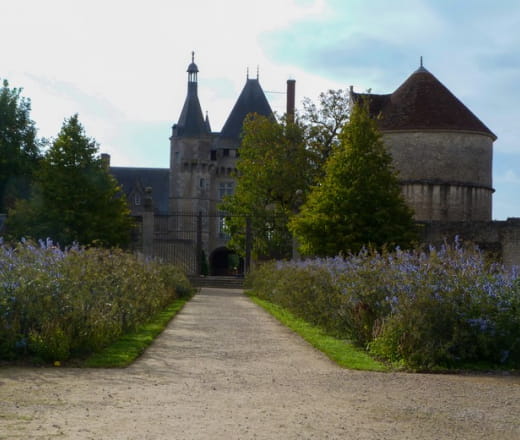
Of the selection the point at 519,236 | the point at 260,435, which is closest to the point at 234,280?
the point at 519,236

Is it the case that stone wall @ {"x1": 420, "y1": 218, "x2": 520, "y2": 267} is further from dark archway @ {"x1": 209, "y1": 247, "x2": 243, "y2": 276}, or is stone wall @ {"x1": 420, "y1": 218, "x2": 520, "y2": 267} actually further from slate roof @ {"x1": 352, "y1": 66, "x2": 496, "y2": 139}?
dark archway @ {"x1": 209, "y1": 247, "x2": 243, "y2": 276}

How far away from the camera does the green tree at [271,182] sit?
1416 inches

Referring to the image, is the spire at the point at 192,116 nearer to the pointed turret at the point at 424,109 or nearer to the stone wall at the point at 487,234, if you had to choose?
the pointed turret at the point at 424,109

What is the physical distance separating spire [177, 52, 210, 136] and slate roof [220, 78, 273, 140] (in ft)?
6.96

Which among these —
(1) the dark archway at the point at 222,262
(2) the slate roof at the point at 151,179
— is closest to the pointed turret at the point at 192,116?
(2) the slate roof at the point at 151,179

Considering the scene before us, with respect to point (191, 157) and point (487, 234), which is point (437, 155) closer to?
point (487, 234)

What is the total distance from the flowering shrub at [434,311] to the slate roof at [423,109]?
26.3 meters

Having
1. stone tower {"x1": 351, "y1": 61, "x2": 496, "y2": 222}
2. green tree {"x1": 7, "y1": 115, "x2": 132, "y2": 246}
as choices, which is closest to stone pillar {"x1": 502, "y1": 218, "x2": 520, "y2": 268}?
stone tower {"x1": 351, "y1": 61, "x2": 496, "y2": 222}

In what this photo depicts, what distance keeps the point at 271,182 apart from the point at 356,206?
12.4 meters

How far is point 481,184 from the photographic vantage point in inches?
1517

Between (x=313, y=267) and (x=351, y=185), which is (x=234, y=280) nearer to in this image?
(x=351, y=185)

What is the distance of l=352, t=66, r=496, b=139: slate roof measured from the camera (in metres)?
37.7

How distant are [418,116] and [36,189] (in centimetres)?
1760

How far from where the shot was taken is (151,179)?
210 ft
